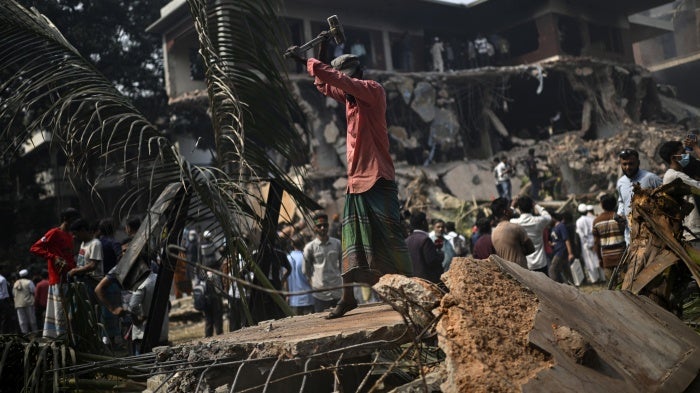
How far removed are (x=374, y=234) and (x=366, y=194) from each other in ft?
0.86

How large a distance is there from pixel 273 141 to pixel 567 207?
1119 centimetres

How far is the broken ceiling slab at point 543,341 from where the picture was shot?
229 centimetres

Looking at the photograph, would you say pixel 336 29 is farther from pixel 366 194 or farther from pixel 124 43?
pixel 124 43

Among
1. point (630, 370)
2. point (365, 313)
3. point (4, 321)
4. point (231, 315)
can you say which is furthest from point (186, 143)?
point (630, 370)

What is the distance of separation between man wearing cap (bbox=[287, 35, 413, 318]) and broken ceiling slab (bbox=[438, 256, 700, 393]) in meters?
1.40

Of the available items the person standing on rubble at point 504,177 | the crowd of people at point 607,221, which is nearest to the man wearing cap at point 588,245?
the crowd of people at point 607,221

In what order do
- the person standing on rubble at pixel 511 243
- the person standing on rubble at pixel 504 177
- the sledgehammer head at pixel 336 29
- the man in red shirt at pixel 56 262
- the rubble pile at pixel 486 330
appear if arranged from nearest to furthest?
the rubble pile at pixel 486 330 → the sledgehammer head at pixel 336 29 → the person standing on rubble at pixel 511 243 → the man in red shirt at pixel 56 262 → the person standing on rubble at pixel 504 177

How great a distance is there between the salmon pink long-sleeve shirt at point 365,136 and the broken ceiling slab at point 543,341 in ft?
5.09

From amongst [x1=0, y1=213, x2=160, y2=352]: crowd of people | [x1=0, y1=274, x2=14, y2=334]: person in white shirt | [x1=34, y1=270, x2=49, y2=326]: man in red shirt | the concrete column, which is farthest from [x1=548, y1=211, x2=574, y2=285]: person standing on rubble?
the concrete column

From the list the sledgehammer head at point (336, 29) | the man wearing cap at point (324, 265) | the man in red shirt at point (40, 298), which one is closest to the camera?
the sledgehammer head at point (336, 29)

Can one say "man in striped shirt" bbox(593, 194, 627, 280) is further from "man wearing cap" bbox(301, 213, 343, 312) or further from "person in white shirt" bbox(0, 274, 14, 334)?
"person in white shirt" bbox(0, 274, 14, 334)

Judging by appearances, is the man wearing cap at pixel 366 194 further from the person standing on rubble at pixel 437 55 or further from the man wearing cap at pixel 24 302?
the person standing on rubble at pixel 437 55

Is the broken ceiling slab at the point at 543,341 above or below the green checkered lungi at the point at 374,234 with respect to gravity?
below

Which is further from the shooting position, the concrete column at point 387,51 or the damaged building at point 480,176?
the concrete column at point 387,51
